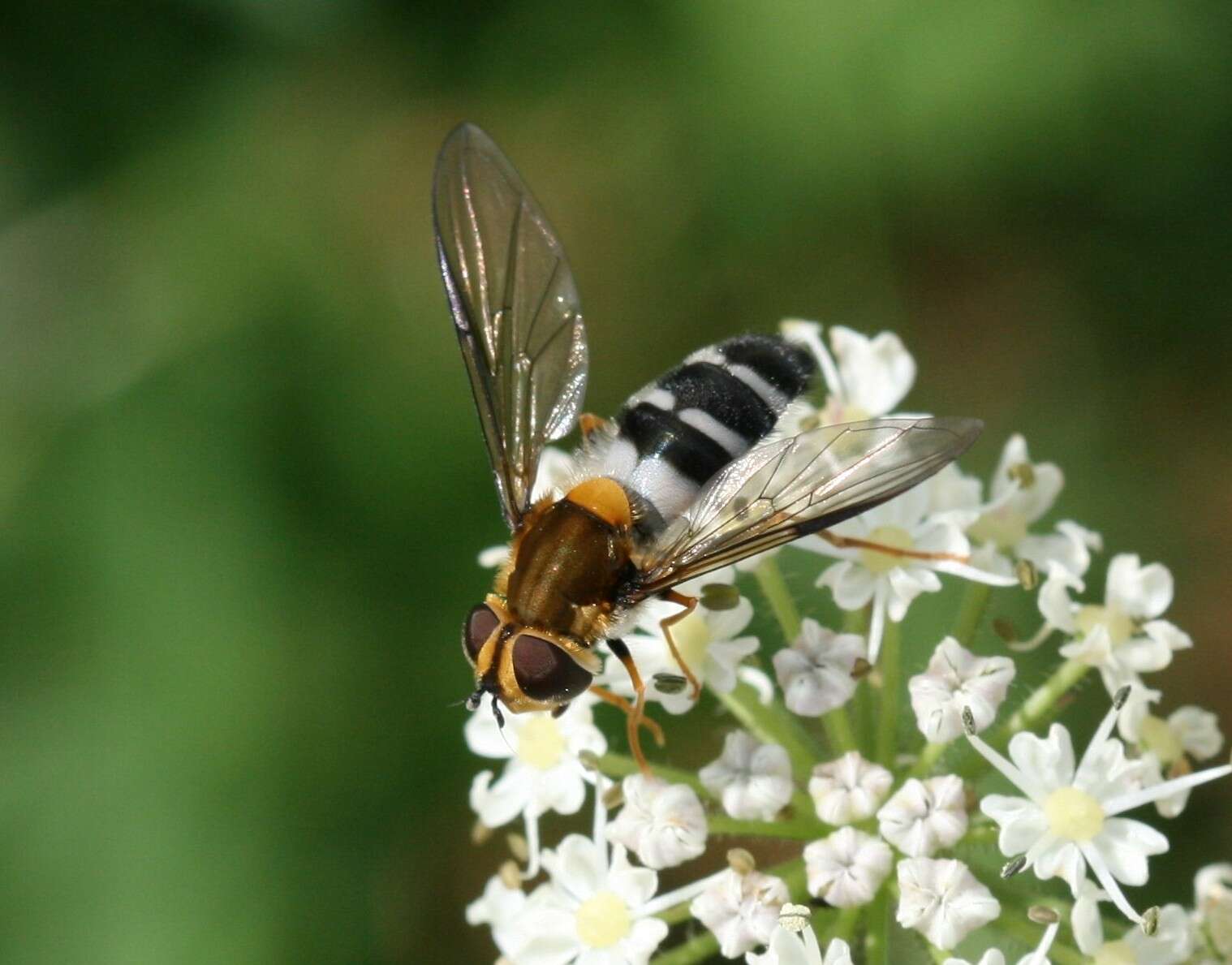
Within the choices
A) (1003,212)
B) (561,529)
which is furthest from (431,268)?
(561,529)

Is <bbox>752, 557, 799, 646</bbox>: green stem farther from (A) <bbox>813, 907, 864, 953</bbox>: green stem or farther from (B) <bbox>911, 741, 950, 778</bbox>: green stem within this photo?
(A) <bbox>813, 907, 864, 953</bbox>: green stem

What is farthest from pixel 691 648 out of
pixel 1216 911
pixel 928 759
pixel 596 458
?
pixel 1216 911

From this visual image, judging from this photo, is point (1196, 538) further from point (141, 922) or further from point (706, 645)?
point (141, 922)

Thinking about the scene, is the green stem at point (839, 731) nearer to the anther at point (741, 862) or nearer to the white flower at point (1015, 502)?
the anther at point (741, 862)

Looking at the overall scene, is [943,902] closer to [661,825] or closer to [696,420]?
[661,825]

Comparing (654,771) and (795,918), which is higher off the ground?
(654,771)

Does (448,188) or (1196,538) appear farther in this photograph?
(1196,538)
